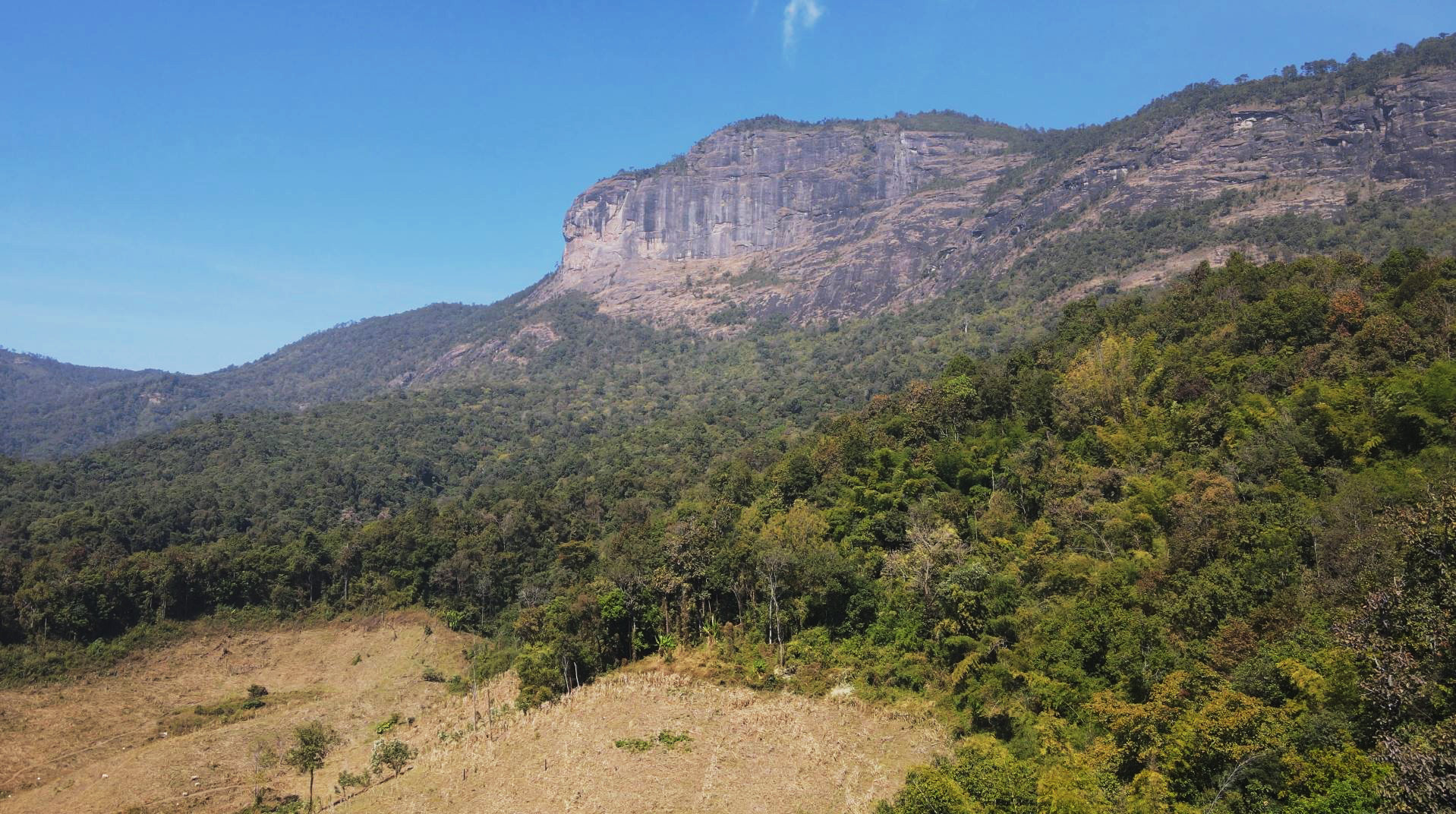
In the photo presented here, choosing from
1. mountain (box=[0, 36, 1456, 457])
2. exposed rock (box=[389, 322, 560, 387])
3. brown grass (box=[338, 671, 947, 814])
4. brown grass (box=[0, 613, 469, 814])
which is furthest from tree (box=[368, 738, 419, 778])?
exposed rock (box=[389, 322, 560, 387])

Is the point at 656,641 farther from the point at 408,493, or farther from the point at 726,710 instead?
the point at 408,493

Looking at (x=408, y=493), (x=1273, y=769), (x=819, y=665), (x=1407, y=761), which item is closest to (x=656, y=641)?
(x=819, y=665)

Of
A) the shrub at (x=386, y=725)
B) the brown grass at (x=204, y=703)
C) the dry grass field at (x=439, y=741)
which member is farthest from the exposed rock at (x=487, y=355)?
the shrub at (x=386, y=725)

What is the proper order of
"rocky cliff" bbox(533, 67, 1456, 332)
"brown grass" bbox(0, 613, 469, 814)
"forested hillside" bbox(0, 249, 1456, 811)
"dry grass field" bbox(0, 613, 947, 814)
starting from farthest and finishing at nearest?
"rocky cliff" bbox(533, 67, 1456, 332), "brown grass" bbox(0, 613, 469, 814), "dry grass field" bbox(0, 613, 947, 814), "forested hillside" bbox(0, 249, 1456, 811)

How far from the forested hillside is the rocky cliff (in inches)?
2006

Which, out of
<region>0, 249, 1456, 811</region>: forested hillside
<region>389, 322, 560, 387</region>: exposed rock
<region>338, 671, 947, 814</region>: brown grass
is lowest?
<region>338, 671, 947, 814</region>: brown grass

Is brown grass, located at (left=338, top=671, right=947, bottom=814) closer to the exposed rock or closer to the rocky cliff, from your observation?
the rocky cliff

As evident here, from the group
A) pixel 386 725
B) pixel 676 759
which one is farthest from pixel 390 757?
pixel 676 759

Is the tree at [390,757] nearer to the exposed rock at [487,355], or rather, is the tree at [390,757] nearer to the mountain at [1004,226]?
the mountain at [1004,226]

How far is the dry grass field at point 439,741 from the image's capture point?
2536 cm

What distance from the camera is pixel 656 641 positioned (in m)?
41.8

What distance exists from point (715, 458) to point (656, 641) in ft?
110

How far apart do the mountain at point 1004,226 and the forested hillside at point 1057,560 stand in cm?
3786

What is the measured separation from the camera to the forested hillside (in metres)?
17.5
